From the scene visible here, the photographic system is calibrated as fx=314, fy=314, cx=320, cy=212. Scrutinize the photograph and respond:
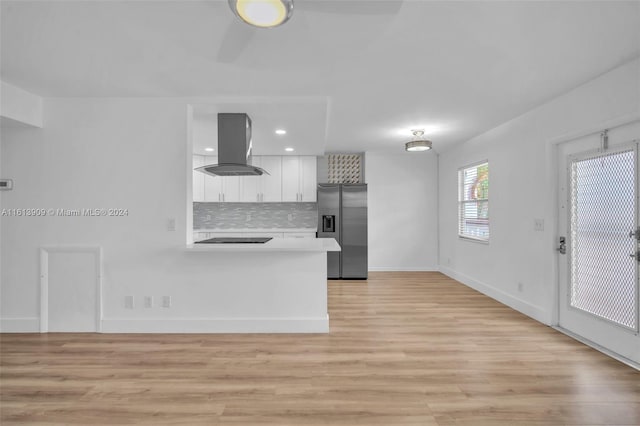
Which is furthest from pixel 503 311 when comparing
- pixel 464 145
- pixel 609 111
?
pixel 464 145

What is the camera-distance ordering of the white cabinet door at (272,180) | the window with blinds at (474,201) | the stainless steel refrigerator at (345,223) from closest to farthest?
the window with blinds at (474,201) < the stainless steel refrigerator at (345,223) < the white cabinet door at (272,180)

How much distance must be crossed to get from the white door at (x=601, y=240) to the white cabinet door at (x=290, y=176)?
4052 millimetres

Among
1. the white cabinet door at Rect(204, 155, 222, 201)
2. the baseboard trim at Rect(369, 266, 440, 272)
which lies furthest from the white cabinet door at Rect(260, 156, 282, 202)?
the baseboard trim at Rect(369, 266, 440, 272)

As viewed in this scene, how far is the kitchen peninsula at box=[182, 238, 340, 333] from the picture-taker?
320cm

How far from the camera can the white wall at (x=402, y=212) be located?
251 inches

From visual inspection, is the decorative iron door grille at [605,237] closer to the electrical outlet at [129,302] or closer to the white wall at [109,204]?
the white wall at [109,204]

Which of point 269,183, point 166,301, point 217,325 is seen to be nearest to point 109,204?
point 166,301

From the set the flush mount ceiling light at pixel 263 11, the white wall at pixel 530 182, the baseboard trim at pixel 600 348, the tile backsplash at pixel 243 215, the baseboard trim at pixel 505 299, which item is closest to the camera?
the flush mount ceiling light at pixel 263 11

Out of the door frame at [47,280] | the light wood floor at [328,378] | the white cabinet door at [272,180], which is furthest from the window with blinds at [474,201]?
the door frame at [47,280]

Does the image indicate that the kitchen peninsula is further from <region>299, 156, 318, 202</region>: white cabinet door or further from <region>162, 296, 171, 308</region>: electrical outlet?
<region>299, 156, 318, 202</region>: white cabinet door

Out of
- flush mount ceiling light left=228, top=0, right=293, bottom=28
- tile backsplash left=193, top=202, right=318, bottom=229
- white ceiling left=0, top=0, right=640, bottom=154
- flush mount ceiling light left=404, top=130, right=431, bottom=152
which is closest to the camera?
flush mount ceiling light left=228, top=0, right=293, bottom=28

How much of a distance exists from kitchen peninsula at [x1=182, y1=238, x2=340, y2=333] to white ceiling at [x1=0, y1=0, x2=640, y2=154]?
5.04ft

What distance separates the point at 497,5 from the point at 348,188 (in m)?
4.27

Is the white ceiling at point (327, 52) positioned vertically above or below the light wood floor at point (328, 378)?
above
